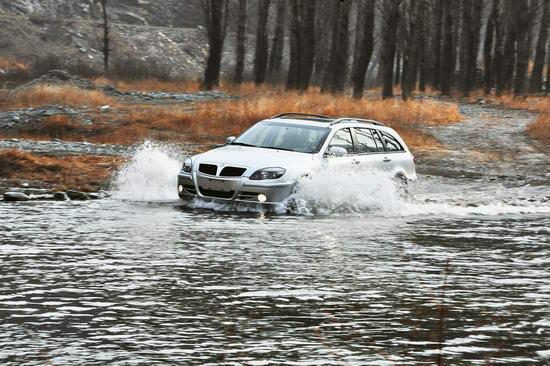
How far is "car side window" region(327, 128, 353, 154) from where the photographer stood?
1812 centimetres

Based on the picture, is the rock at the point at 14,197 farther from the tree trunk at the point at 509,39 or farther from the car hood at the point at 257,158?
the tree trunk at the point at 509,39

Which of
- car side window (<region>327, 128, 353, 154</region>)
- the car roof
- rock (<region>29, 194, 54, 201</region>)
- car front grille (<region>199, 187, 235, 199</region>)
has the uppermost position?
the car roof

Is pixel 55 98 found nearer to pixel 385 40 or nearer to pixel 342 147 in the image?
pixel 385 40

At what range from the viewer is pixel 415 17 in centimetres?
5609

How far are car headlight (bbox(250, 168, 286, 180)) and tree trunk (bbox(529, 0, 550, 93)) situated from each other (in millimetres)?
40889

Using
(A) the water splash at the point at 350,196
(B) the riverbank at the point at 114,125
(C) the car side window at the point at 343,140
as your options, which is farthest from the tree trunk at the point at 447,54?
(C) the car side window at the point at 343,140

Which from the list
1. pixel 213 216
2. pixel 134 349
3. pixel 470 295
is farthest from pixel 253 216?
pixel 134 349

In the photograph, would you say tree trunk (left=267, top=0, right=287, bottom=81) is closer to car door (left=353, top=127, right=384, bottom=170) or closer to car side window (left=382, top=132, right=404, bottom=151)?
car side window (left=382, top=132, right=404, bottom=151)

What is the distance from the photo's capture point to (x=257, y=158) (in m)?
16.8

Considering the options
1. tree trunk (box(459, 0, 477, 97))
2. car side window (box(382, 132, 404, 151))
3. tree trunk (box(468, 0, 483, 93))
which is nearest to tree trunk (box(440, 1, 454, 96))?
tree trunk (box(459, 0, 477, 97))

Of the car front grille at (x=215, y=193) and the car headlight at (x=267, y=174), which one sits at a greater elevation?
the car headlight at (x=267, y=174)

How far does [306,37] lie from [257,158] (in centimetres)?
3022

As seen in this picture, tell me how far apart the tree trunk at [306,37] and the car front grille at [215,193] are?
2920 centimetres

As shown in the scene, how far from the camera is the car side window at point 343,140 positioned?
714 inches
